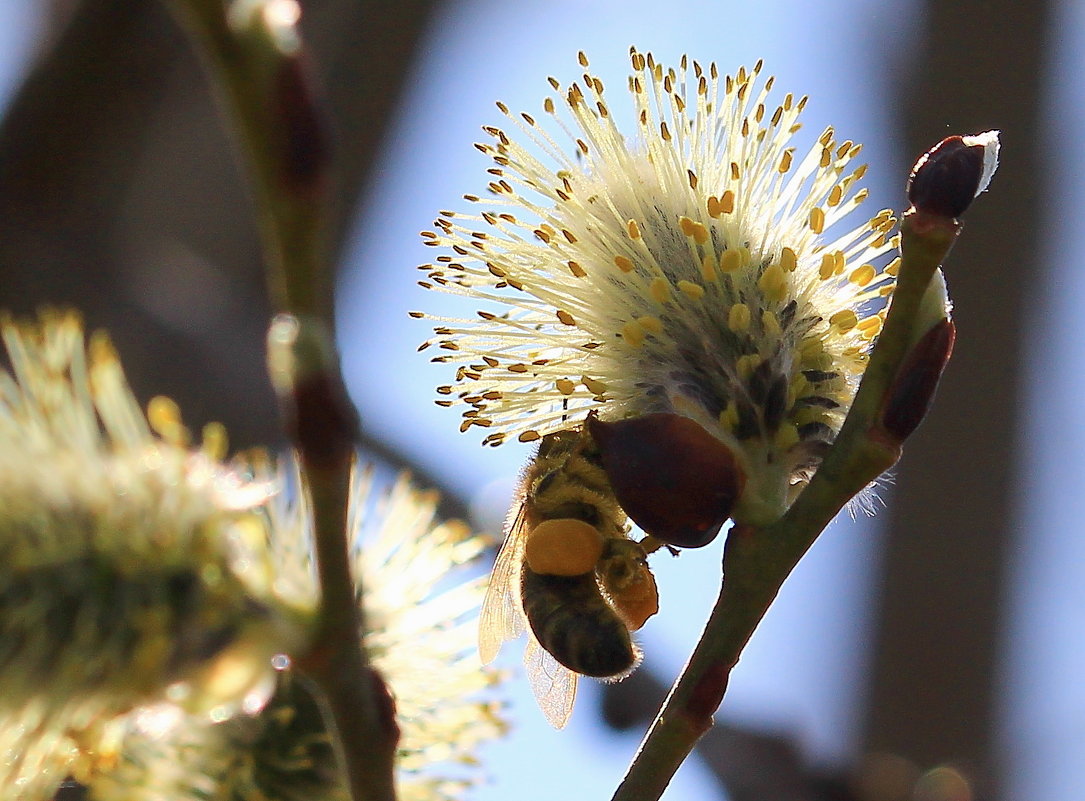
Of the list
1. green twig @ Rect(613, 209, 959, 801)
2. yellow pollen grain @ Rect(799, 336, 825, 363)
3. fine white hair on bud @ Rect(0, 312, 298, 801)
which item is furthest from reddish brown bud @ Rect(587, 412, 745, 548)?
fine white hair on bud @ Rect(0, 312, 298, 801)

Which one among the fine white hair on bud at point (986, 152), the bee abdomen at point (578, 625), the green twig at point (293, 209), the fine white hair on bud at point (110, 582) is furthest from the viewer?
the bee abdomen at point (578, 625)

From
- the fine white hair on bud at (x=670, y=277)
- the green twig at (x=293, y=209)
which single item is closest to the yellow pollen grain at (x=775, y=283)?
the fine white hair on bud at (x=670, y=277)

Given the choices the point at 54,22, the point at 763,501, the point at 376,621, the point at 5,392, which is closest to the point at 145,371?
the point at 54,22

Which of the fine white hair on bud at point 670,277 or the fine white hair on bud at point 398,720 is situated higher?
the fine white hair on bud at point 670,277

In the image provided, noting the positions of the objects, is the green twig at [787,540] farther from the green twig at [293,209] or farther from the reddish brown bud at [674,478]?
the green twig at [293,209]

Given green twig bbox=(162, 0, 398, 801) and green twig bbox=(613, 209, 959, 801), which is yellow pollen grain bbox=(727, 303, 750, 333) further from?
green twig bbox=(162, 0, 398, 801)
